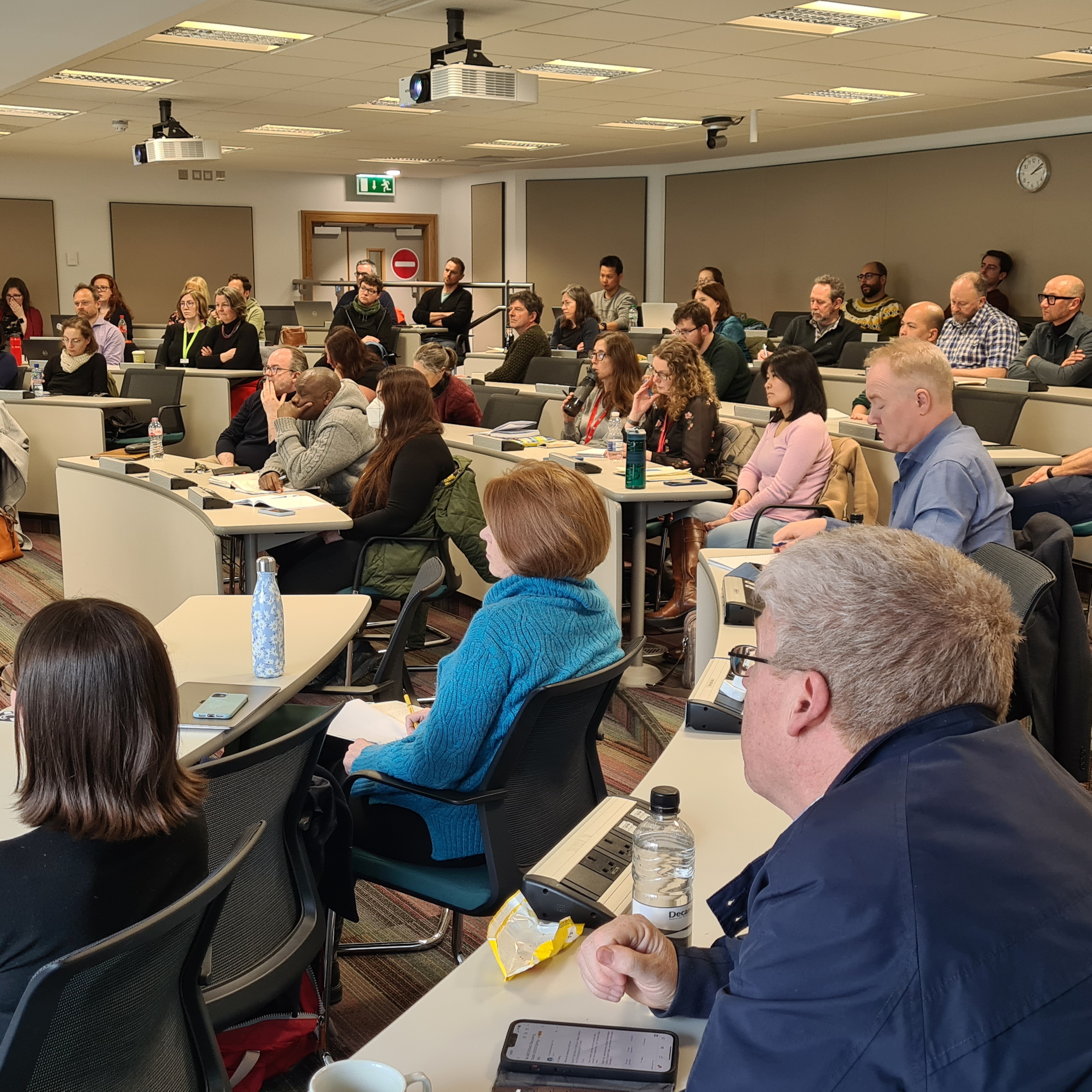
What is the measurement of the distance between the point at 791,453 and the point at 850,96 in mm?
5061

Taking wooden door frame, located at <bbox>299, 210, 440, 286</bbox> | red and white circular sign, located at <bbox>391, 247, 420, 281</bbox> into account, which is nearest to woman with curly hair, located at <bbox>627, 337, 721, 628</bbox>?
wooden door frame, located at <bbox>299, 210, 440, 286</bbox>

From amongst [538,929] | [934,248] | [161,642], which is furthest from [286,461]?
[934,248]

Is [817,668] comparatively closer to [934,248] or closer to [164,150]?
[164,150]

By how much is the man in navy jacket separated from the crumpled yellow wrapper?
1.22 feet

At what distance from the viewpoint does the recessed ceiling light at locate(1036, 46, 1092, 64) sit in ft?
21.9

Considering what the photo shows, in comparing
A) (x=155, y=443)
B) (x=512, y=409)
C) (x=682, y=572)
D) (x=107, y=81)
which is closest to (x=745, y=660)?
(x=682, y=572)

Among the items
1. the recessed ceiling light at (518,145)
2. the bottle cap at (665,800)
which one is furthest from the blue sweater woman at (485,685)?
the recessed ceiling light at (518,145)

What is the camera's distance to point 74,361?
7.93m

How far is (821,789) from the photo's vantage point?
3.68 feet

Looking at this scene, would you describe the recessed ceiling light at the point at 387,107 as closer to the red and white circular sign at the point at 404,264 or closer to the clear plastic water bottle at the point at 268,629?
the clear plastic water bottle at the point at 268,629

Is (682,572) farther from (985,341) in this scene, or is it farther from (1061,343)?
(1061,343)

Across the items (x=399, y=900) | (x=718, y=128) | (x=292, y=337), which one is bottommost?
(x=399, y=900)

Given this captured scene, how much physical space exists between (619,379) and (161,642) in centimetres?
447

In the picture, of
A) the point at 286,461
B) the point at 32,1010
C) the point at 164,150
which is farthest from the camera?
the point at 164,150
